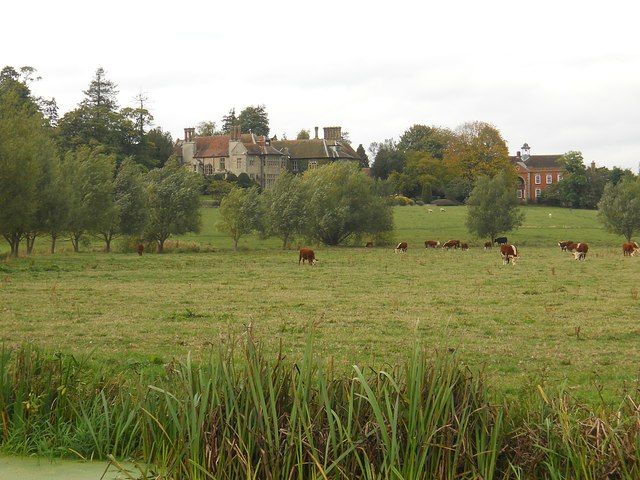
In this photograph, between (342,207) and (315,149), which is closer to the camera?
(342,207)

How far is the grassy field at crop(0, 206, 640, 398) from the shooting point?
576 inches

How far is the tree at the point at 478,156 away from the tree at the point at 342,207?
47.4 metres

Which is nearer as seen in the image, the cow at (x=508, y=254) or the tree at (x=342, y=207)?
the cow at (x=508, y=254)

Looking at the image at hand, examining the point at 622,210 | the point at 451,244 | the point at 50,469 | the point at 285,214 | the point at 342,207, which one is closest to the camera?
the point at 50,469

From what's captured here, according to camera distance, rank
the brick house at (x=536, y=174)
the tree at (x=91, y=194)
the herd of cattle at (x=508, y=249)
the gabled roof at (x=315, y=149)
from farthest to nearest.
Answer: the brick house at (x=536, y=174)
the gabled roof at (x=315, y=149)
the tree at (x=91, y=194)
the herd of cattle at (x=508, y=249)

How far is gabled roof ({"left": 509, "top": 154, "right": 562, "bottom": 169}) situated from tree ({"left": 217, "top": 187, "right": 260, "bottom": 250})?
291 ft

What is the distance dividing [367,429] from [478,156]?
120188mm

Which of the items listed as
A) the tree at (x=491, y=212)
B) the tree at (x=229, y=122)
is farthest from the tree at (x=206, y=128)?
the tree at (x=491, y=212)

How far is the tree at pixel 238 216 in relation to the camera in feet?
228

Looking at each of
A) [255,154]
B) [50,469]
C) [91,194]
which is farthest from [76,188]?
[255,154]

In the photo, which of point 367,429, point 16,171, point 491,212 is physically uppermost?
point 16,171

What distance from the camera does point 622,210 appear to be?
2985 inches

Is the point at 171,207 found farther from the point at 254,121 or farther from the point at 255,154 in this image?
the point at 254,121

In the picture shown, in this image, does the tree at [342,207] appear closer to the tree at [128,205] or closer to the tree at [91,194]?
the tree at [128,205]
